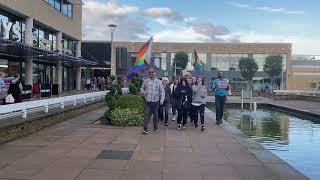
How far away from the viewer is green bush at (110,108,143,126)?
623 inches

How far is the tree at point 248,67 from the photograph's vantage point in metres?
80.7

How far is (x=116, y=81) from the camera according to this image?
72.5 ft

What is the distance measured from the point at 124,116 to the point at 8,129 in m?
4.77

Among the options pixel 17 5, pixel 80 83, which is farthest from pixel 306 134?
pixel 80 83

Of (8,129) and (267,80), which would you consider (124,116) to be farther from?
(267,80)

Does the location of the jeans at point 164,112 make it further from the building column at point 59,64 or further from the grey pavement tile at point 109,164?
the building column at point 59,64

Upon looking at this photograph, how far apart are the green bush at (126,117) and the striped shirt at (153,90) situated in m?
1.79

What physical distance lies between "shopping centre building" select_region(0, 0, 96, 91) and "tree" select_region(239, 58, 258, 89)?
3477 centimetres

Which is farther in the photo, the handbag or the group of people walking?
the handbag

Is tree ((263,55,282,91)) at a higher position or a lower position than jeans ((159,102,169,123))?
higher

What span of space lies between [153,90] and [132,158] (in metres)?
4.47

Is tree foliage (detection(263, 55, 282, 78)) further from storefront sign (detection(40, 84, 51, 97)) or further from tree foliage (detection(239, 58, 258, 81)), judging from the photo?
storefront sign (detection(40, 84, 51, 97))

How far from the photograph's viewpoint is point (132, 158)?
9.92 m

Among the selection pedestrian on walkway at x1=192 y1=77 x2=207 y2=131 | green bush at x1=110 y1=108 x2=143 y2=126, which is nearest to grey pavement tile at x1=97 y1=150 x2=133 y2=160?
green bush at x1=110 y1=108 x2=143 y2=126
